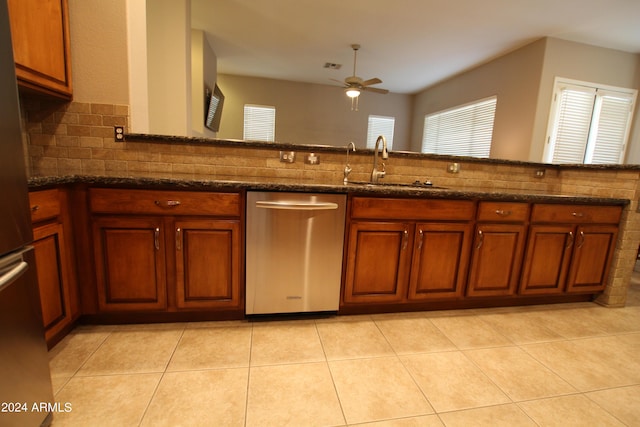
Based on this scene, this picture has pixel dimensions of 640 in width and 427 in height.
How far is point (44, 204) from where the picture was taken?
52.7 inches

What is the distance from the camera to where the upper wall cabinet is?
4.57 ft

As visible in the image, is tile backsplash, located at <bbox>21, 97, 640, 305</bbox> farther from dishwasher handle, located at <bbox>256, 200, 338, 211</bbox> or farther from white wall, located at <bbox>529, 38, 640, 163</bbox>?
white wall, located at <bbox>529, 38, 640, 163</bbox>

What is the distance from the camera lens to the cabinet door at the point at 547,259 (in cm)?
212

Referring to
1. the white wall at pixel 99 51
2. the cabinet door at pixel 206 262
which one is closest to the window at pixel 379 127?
the white wall at pixel 99 51

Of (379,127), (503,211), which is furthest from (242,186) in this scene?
(379,127)

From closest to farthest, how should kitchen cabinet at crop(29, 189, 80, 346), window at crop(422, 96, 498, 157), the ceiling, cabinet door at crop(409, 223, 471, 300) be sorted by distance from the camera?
kitchen cabinet at crop(29, 189, 80, 346) < cabinet door at crop(409, 223, 471, 300) < the ceiling < window at crop(422, 96, 498, 157)

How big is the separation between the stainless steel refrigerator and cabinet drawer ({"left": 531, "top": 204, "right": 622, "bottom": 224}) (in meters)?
2.78

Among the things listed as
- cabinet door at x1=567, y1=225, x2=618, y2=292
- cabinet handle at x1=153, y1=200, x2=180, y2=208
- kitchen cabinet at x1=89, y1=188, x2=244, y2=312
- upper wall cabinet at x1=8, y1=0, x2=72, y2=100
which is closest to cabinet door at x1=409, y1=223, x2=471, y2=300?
cabinet door at x1=567, y1=225, x2=618, y2=292

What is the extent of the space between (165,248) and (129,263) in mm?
218

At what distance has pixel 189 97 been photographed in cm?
323

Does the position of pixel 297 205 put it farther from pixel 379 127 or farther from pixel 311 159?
pixel 379 127

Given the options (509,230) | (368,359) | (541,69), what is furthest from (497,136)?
(368,359)

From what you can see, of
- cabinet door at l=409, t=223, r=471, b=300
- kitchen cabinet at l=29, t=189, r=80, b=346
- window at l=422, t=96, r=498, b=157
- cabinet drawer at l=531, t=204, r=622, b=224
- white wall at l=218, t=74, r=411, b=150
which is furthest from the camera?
white wall at l=218, t=74, r=411, b=150

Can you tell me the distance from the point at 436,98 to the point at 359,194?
5.54 metres
